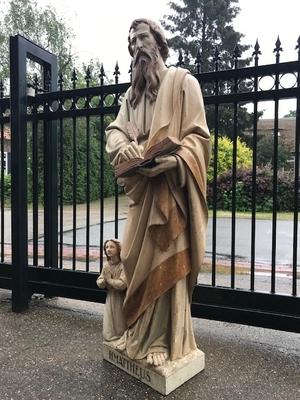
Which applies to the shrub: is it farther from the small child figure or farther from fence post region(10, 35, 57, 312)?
the small child figure

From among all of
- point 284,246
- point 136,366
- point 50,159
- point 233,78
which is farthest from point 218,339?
point 284,246

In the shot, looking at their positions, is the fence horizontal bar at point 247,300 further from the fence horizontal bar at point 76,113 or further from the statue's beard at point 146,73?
the fence horizontal bar at point 76,113

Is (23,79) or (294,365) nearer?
(294,365)

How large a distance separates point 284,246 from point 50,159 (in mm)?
7471

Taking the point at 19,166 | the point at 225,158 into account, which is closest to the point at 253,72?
the point at 19,166

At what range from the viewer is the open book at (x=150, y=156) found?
241 centimetres

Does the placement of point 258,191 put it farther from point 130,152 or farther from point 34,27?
point 34,27

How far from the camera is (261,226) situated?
14148 mm

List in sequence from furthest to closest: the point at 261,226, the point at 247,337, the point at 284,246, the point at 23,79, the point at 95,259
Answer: the point at 261,226, the point at 284,246, the point at 95,259, the point at 23,79, the point at 247,337

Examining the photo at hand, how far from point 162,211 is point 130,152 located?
462mm

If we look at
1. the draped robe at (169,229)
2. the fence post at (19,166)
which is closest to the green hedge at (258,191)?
the fence post at (19,166)

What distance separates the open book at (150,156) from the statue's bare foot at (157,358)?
1228mm

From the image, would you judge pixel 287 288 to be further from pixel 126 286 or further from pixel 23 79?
pixel 23 79

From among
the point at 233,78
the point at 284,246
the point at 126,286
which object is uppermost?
the point at 233,78
